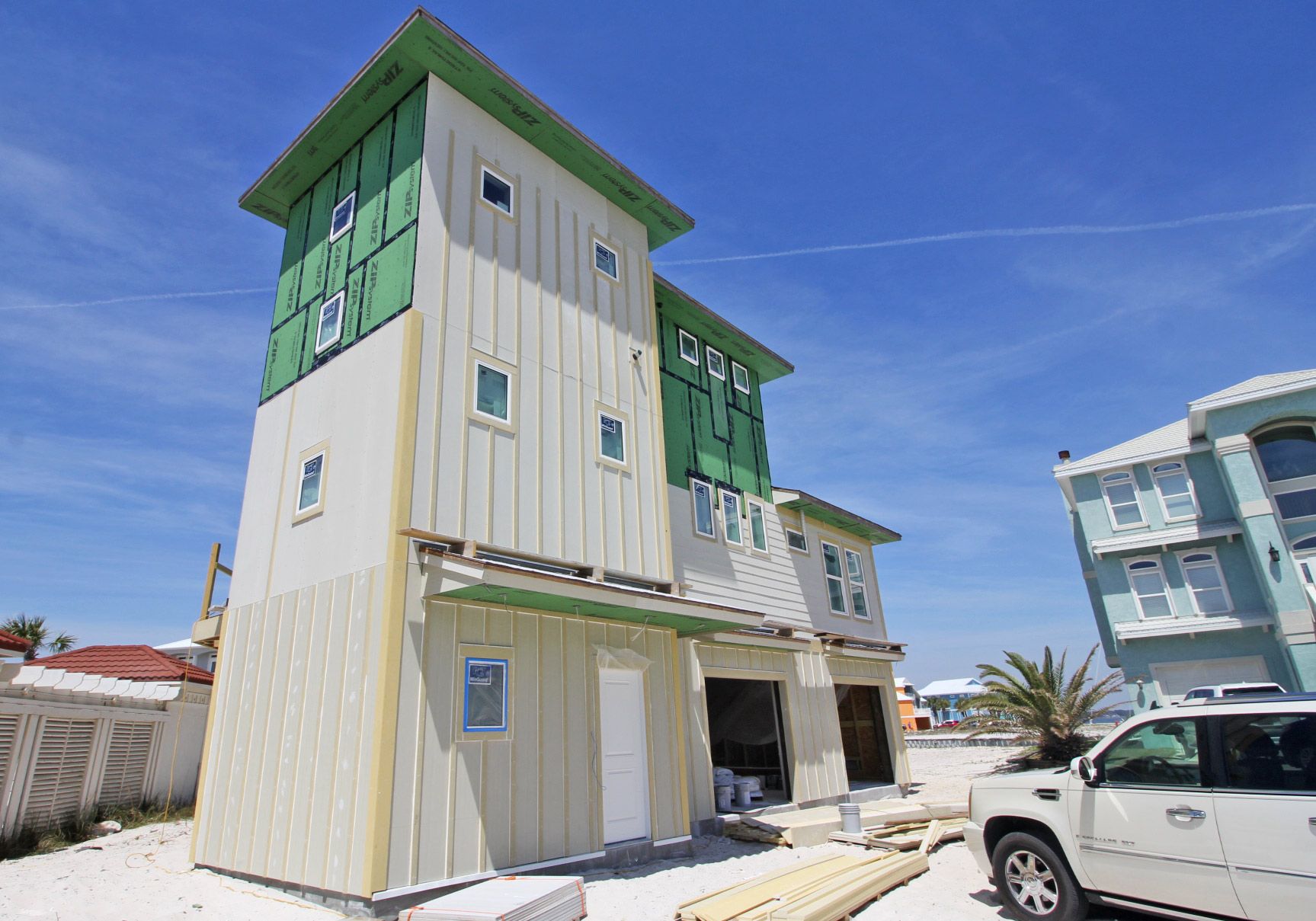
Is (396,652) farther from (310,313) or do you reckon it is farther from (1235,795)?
(1235,795)

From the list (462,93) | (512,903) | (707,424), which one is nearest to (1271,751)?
(512,903)

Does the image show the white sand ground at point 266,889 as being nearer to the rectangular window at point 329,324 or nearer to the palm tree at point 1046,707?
the rectangular window at point 329,324

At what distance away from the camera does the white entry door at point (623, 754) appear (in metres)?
9.66

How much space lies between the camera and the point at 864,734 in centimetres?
1934

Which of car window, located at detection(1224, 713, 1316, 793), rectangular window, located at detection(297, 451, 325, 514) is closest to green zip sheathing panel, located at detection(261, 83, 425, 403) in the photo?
rectangular window, located at detection(297, 451, 325, 514)

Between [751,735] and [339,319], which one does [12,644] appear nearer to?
[339,319]

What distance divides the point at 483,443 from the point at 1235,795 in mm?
8271

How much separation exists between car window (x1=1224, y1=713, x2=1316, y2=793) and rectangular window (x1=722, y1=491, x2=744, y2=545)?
999cm

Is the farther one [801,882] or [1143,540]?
[1143,540]

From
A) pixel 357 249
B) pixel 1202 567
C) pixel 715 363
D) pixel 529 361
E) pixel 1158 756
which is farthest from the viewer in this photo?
pixel 1202 567

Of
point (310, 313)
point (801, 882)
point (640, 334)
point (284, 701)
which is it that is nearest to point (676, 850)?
point (801, 882)

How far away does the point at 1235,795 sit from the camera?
5355 millimetres

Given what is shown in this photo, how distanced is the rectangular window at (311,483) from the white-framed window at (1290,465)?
24919 millimetres

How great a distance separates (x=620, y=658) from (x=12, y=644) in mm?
9460
